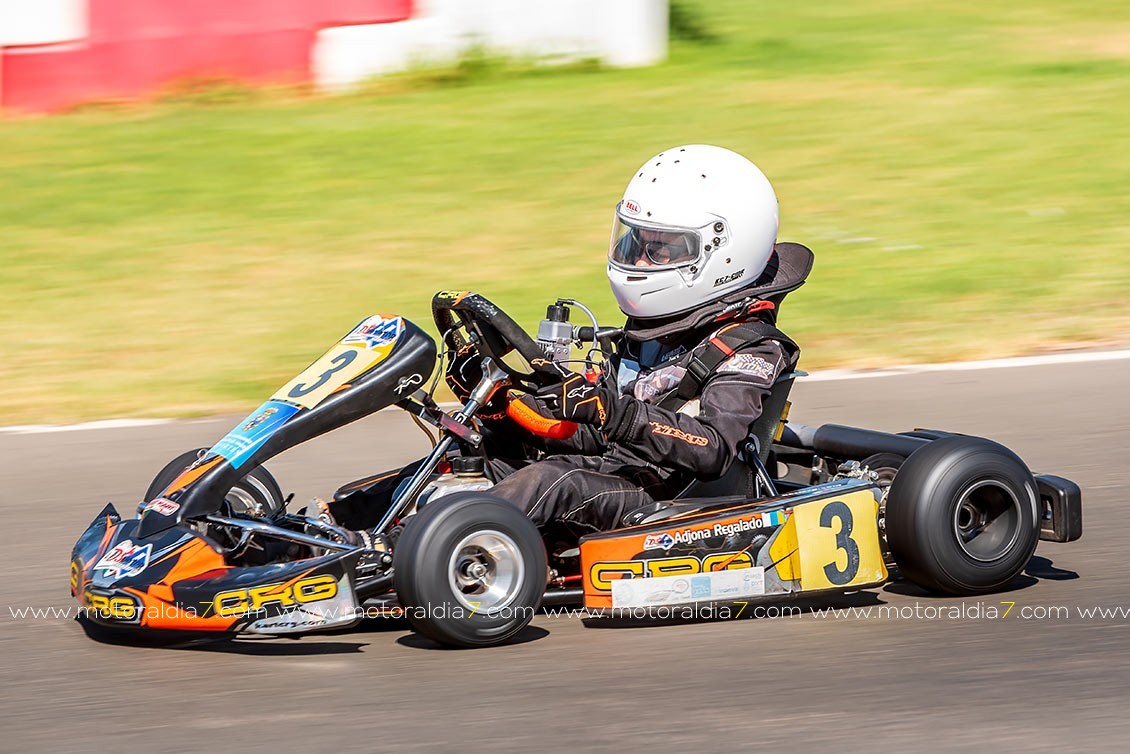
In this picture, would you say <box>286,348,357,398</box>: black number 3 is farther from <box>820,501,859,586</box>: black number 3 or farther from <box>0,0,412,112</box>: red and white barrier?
<box>0,0,412,112</box>: red and white barrier

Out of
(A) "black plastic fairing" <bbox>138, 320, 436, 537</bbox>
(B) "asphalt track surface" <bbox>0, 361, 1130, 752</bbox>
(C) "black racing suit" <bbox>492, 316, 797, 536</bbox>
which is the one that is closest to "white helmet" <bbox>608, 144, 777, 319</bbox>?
(C) "black racing suit" <bbox>492, 316, 797, 536</bbox>

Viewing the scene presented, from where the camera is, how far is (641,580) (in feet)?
13.5

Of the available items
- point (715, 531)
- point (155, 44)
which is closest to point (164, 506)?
point (715, 531)

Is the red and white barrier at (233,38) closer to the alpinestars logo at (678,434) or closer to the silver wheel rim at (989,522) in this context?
the alpinestars logo at (678,434)

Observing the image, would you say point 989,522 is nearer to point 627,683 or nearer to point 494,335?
point 627,683

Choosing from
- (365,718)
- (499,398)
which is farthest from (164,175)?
(365,718)

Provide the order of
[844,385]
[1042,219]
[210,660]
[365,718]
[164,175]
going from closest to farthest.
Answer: [365,718]
[210,660]
[844,385]
[1042,219]
[164,175]

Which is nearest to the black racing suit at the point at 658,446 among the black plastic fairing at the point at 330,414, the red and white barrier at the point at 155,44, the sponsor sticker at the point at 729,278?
the sponsor sticker at the point at 729,278

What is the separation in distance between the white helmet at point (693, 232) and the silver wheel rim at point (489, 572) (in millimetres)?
983

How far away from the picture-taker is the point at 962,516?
4.50 meters

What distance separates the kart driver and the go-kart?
0.36 feet

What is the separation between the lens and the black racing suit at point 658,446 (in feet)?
13.8

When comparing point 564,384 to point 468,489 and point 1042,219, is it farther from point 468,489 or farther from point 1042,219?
point 1042,219

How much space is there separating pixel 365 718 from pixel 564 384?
1005 millimetres
